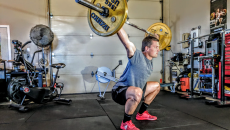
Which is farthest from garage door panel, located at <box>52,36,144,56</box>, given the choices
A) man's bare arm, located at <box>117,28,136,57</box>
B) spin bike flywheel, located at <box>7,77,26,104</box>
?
man's bare arm, located at <box>117,28,136,57</box>

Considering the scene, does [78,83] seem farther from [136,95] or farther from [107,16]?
[107,16]

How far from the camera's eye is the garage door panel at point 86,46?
445cm

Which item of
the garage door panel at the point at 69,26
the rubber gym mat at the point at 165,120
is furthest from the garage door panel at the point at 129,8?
the rubber gym mat at the point at 165,120

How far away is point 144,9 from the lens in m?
4.93

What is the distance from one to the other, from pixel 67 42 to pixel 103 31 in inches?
130

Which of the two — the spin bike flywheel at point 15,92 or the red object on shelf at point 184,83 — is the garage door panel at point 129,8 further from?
the spin bike flywheel at point 15,92

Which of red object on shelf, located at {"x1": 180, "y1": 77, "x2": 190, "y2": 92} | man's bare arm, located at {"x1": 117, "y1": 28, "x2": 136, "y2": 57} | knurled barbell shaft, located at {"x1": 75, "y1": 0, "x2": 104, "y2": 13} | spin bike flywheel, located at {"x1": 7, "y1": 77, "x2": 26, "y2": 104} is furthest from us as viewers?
red object on shelf, located at {"x1": 180, "y1": 77, "x2": 190, "y2": 92}

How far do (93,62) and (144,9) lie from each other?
96.3 inches

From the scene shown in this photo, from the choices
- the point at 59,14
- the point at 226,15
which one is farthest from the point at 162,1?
the point at 59,14

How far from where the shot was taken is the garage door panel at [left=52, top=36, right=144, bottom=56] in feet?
14.6

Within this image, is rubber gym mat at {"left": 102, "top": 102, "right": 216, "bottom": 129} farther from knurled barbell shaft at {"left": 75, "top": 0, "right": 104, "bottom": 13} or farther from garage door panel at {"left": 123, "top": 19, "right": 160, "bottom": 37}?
garage door panel at {"left": 123, "top": 19, "right": 160, "bottom": 37}

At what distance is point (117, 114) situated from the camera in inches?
89.4

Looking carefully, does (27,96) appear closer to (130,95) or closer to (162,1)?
(130,95)

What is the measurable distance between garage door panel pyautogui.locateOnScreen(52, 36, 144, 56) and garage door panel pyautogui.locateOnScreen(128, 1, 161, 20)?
80 cm
